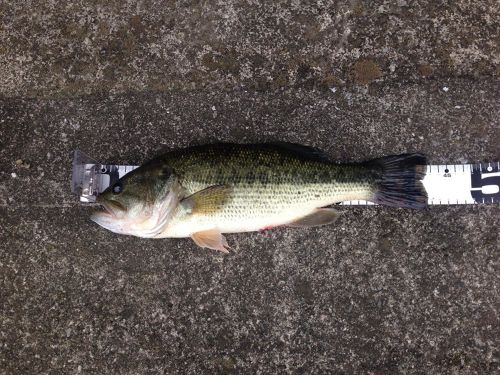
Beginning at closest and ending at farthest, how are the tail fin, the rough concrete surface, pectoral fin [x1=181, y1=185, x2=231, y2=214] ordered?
pectoral fin [x1=181, y1=185, x2=231, y2=214] < the tail fin < the rough concrete surface

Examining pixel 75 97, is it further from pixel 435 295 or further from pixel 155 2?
pixel 435 295

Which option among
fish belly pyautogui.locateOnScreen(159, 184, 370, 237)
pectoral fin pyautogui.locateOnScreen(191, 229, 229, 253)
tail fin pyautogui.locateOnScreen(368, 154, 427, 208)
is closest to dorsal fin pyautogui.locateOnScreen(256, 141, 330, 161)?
fish belly pyautogui.locateOnScreen(159, 184, 370, 237)

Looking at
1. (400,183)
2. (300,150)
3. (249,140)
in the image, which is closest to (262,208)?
(300,150)

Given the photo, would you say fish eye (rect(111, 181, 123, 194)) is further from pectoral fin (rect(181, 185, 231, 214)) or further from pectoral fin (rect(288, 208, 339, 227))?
pectoral fin (rect(288, 208, 339, 227))

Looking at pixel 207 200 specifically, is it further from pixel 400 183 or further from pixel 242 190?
pixel 400 183

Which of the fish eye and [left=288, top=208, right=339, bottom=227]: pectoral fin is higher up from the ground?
the fish eye

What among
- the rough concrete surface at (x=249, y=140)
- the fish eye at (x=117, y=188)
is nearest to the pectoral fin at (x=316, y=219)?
the rough concrete surface at (x=249, y=140)

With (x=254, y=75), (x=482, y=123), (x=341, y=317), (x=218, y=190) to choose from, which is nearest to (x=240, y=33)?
(x=254, y=75)

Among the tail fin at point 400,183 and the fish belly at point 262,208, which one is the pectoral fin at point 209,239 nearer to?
the fish belly at point 262,208
